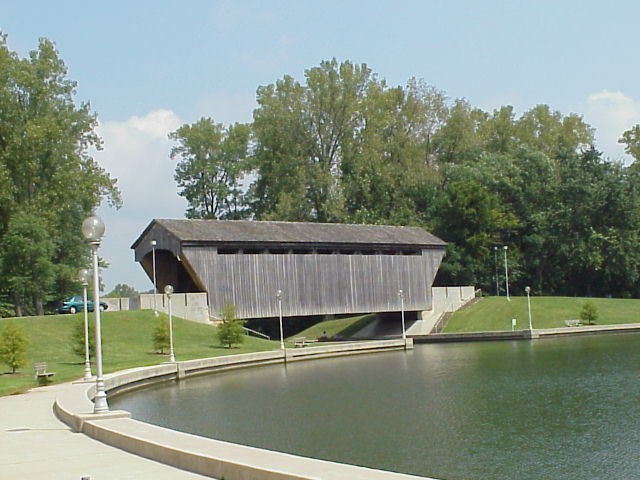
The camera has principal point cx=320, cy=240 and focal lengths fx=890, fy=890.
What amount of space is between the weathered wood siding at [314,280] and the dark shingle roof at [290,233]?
94 centimetres

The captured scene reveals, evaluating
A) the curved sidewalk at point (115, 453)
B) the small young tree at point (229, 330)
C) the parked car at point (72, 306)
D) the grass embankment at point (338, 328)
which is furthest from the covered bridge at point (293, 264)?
the curved sidewalk at point (115, 453)

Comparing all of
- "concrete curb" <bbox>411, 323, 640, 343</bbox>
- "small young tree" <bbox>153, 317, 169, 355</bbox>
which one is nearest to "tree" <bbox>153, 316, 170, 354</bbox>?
"small young tree" <bbox>153, 317, 169, 355</bbox>

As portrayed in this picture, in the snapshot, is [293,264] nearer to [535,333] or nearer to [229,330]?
[229,330]

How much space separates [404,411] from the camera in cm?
2320

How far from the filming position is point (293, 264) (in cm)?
5756

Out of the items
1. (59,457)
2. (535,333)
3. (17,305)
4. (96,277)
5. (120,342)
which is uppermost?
(17,305)

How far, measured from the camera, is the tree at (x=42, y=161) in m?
53.7

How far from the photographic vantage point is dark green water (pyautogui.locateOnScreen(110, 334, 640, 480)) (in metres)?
16.3

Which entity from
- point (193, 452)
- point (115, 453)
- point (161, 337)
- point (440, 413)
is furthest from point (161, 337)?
point (193, 452)

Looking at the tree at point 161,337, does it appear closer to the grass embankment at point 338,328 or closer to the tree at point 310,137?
the grass embankment at point 338,328

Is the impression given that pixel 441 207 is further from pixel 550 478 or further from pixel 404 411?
pixel 550 478

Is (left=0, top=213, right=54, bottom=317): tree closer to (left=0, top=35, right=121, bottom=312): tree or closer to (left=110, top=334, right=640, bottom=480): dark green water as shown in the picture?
(left=0, top=35, right=121, bottom=312): tree

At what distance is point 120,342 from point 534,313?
99.8 ft

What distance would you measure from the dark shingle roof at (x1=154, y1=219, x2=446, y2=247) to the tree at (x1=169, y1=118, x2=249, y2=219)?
1922 cm
